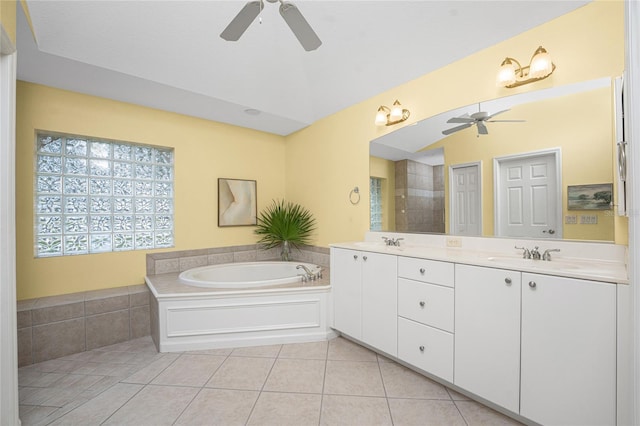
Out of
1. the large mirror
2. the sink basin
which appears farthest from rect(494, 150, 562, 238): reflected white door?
the sink basin

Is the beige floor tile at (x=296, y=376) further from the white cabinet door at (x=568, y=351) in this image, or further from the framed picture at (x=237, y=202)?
the framed picture at (x=237, y=202)

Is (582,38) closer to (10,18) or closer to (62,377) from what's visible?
(10,18)

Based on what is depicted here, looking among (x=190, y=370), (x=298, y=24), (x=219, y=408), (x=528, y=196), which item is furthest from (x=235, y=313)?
(x=528, y=196)

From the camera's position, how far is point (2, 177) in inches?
55.6

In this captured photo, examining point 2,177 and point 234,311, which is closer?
point 2,177

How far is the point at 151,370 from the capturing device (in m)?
2.30

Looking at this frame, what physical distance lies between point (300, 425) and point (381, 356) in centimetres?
107

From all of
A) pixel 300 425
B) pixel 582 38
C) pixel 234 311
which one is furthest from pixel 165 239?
pixel 582 38

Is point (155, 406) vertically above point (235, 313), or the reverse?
point (235, 313)

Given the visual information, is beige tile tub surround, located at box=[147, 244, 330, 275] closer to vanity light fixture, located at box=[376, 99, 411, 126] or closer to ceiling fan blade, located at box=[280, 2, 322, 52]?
vanity light fixture, located at box=[376, 99, 411, 126]

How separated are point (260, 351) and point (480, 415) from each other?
1.77 meters

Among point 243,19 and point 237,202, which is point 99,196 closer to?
point 237,202

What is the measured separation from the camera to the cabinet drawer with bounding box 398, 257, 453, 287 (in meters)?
1.96

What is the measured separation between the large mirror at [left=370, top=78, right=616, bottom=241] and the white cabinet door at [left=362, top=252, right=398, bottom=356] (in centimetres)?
66
